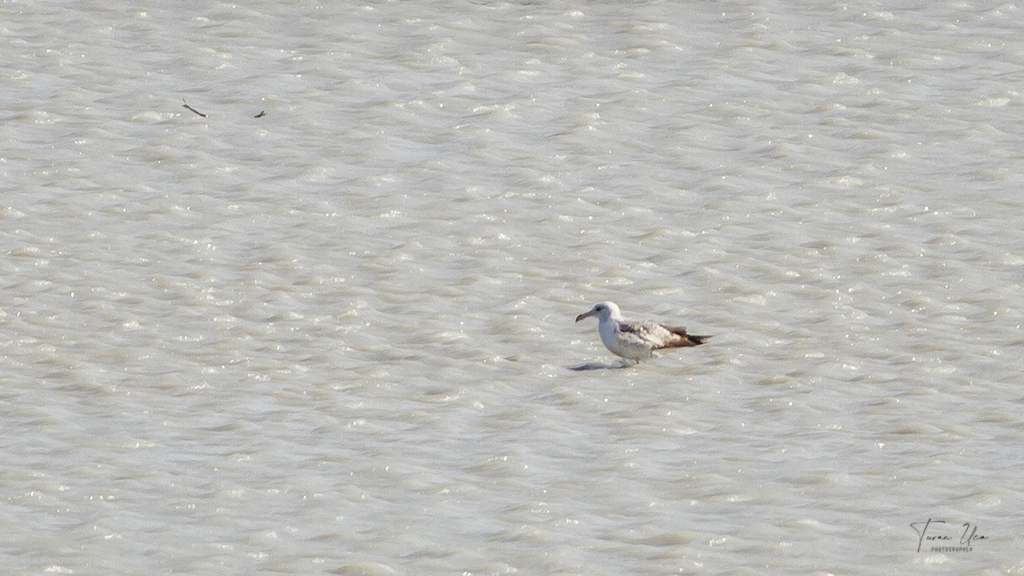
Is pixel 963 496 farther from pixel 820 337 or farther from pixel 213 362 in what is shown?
pixel 213 362

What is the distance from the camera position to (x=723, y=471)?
1067cm

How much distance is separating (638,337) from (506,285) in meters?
2.08

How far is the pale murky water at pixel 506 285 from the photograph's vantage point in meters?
9.96

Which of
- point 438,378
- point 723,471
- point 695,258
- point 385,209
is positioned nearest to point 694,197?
point 695,258

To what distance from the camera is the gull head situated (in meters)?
13.0
